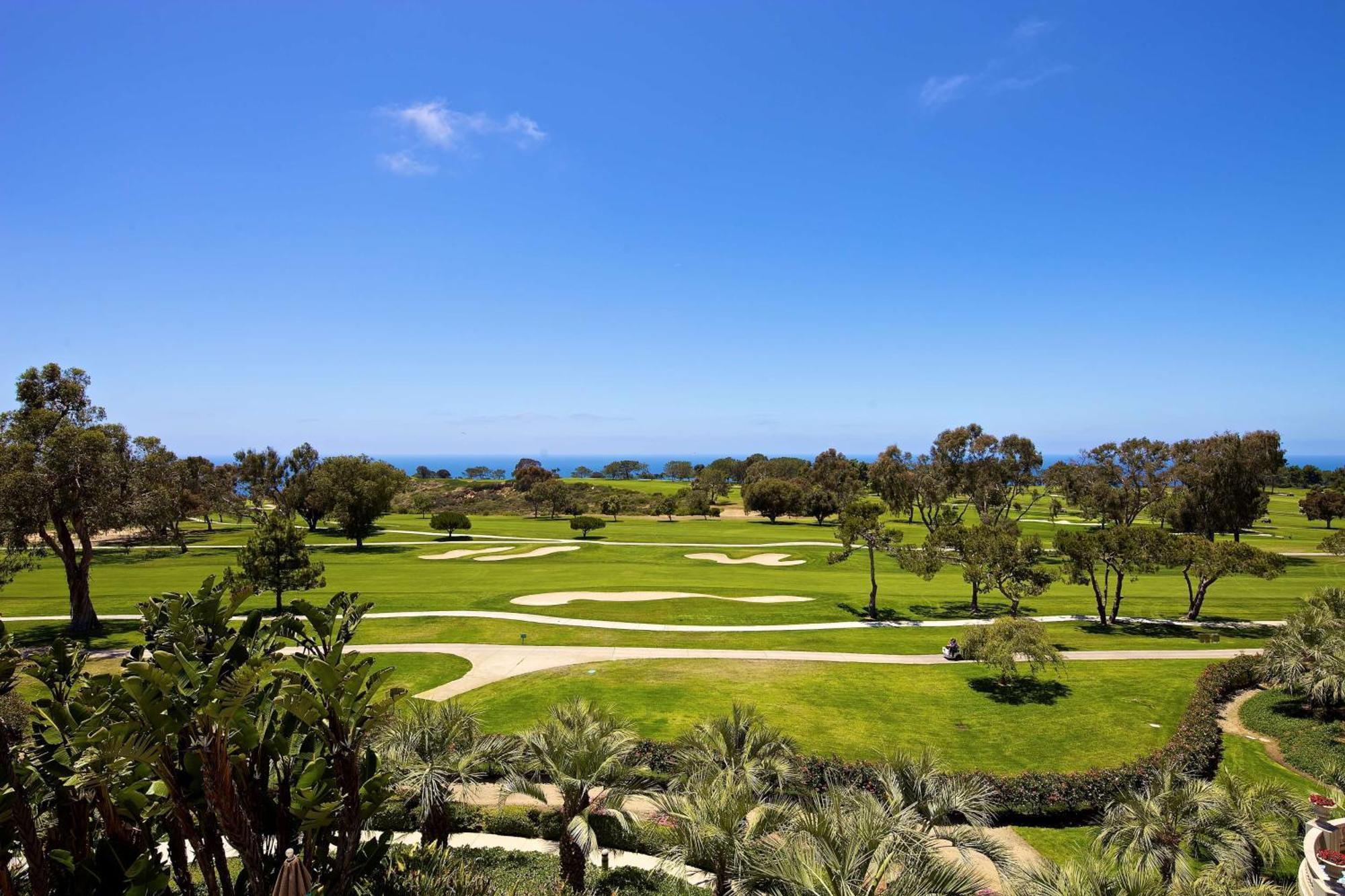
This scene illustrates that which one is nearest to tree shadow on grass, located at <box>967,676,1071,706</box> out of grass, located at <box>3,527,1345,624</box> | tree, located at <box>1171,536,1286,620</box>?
grass, located at <box>3,527,1345,624</box>

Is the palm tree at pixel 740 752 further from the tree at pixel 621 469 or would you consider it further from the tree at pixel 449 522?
the tree at pixel 621 469

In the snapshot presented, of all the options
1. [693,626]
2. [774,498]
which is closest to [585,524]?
[774,498]

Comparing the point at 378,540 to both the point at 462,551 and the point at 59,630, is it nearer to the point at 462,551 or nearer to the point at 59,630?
the point at 462,551

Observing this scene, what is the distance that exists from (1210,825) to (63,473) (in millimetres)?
41176

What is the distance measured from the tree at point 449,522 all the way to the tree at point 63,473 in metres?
38.2

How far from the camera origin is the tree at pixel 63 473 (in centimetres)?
2681

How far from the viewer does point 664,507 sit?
97.1 metres

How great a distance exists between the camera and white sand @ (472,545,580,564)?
182ft

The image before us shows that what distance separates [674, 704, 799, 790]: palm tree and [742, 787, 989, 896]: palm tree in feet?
8.84

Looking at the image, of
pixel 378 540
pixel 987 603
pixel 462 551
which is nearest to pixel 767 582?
pixel 987 603

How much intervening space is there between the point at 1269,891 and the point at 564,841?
1151 centimetres

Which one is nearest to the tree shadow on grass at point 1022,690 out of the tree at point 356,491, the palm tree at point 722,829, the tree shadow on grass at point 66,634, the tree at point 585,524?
the palm tree at point 722,829

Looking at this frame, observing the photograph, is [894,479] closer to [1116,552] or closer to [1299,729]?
[1116,552]

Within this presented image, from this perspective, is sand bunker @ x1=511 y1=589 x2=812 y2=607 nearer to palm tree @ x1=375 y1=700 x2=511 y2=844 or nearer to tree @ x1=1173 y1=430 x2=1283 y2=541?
palm tree @ x1=375 y1=700 x2=511 y2=844
